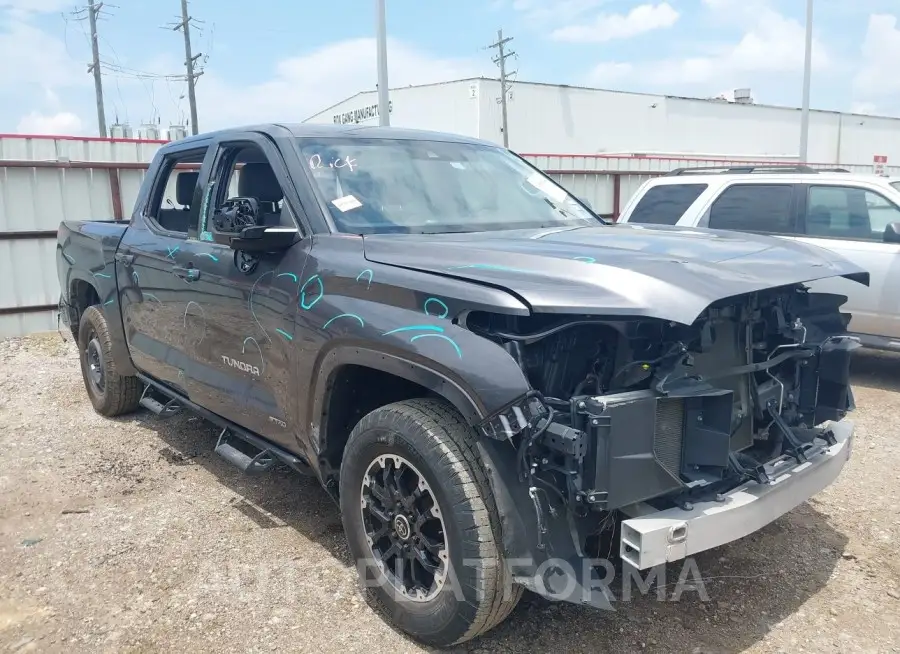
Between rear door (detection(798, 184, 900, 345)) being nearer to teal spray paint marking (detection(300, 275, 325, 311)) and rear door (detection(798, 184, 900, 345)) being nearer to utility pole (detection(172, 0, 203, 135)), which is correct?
teal spray paint marking (detection(300, 275, 325, 311))

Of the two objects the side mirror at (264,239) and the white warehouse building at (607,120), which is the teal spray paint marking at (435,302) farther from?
the white warehouse building at (607,120)

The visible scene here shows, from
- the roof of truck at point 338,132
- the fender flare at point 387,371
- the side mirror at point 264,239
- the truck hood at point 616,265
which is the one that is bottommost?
the fender flare at point 387,371

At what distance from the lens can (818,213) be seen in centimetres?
698

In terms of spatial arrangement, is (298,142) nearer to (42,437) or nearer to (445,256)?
(445,256)

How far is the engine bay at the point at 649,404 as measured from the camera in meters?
2.39

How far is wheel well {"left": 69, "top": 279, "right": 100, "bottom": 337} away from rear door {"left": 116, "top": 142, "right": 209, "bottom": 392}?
3.29 ft

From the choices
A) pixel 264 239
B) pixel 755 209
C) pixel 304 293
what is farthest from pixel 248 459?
pixel 755 209

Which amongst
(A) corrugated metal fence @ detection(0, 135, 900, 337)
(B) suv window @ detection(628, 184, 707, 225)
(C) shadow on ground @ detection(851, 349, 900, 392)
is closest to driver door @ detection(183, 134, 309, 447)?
(B) suv window @ detection(628, 184, 707, 225)

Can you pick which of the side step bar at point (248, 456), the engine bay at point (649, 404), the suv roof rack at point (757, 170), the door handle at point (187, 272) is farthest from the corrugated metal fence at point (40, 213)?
the engine bay at point (649, 404)

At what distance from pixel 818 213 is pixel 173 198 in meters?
5.57

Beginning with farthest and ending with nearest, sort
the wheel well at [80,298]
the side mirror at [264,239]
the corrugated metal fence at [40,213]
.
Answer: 1. the corrugated metal fence at [40,213]
2. the wheel well at [80,298]
3. the side mirror at [264,239]

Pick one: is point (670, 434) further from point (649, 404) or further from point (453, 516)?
point (453, 516)

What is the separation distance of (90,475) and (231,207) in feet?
7.93

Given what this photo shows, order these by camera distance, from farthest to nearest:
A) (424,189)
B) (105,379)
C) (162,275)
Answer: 1. (105,379)
2. (162,275)
3. (424,189)
